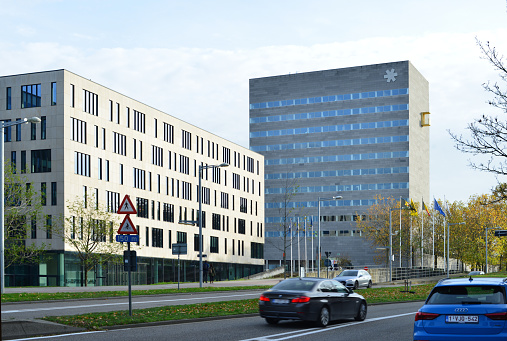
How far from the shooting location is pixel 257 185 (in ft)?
321

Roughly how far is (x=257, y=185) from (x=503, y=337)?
289 ft

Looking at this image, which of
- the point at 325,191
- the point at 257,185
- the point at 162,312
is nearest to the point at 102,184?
the point at 257,185

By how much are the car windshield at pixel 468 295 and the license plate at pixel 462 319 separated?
0.25 meters

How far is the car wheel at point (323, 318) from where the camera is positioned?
57.9 ft

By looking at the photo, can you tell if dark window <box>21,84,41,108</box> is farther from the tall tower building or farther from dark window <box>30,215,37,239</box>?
the tall tower building

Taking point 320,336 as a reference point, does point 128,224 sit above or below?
above

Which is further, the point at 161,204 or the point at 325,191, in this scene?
the point at 325,191

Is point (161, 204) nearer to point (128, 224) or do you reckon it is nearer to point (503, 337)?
point (128, 224)

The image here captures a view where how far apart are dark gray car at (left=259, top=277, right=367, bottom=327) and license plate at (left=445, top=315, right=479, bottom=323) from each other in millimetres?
7239

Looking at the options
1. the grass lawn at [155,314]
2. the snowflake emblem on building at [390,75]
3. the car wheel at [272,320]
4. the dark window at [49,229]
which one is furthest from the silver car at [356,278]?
the snowflake emblem on building at [390,75]

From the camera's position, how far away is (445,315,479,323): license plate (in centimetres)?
1023

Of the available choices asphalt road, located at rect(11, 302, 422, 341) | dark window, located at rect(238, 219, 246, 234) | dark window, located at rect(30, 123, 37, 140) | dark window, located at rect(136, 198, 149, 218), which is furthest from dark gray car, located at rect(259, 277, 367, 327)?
dark window, located at rect(238, 219, 246, 234)

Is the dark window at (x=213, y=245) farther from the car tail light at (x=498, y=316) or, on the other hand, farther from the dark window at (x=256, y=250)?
the car tail light at (x=498, y=316)

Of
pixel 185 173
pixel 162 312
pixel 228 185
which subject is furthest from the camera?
pixel 228 185
